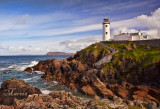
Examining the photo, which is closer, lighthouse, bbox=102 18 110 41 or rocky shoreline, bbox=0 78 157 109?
rocky shoreline, bbox=0 78 157 109

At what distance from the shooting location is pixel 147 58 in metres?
30.7

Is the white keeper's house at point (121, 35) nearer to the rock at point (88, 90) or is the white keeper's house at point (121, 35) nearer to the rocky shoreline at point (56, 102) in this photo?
the rock at point (88, 90)

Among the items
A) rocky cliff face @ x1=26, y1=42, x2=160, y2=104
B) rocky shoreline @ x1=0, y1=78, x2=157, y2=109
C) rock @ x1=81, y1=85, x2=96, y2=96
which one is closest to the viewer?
rocky shoreline @ x1=0, y1=78, x2=157, y2=109

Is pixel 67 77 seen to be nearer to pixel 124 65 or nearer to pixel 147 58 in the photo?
pixel 124 65

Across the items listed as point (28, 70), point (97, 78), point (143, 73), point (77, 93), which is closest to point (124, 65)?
point (143, 73)

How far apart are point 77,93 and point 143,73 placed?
47.0ft

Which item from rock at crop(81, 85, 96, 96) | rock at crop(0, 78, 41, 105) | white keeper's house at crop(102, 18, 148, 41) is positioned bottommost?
rock at crop(81, 85, 96, 96)

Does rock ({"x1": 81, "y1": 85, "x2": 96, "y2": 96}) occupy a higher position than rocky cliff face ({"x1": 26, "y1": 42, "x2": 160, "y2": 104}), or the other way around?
rocky cliff face ({"x1": 26, "y1": 42, "x2": 160, "y2": 104})

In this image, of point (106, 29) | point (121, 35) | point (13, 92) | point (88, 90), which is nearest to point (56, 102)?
point (13, 92)

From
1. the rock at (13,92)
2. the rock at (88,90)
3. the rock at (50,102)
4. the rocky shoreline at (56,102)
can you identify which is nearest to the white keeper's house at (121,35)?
the rock at (88,90)

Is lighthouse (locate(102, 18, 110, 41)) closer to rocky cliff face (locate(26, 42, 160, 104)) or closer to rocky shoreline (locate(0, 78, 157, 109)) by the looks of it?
rocky cliff face (locate(26, 42, 160, 104))

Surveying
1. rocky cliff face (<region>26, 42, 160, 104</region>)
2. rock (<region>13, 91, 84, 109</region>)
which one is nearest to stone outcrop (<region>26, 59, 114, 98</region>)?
rocky cliff face (<region>26, 42, 160, 104</region>)

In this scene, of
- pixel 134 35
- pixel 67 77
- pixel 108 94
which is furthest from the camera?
pixel 134 35

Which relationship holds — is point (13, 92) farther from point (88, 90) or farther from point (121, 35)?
point (121, 35)
